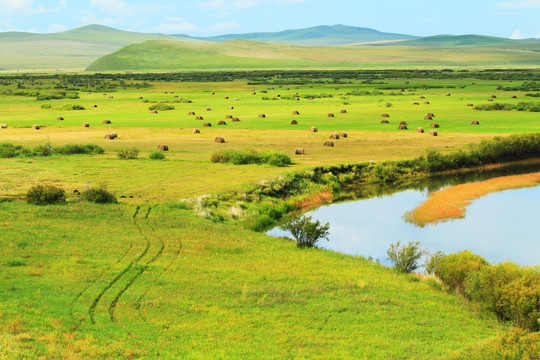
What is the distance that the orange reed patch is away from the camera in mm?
33281

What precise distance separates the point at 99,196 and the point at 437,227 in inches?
636

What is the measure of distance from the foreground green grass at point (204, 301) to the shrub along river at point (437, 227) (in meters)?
5.83

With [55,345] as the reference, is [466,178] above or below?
below

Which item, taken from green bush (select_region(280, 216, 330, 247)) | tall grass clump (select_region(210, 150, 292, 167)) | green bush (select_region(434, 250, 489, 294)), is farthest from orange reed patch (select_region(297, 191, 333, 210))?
green bush (select_region(434, 250, 489, 294))

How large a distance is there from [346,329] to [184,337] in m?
3.79

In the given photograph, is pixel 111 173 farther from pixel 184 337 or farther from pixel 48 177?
pixel 184 337

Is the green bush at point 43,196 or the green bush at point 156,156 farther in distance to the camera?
the green bush at point 156,156

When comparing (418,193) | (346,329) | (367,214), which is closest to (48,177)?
(367,214)

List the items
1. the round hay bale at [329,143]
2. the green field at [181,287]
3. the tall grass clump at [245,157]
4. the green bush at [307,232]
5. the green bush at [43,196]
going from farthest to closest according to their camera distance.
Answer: the round hay bale at [329,143] < the tall grass clump at [245,157] < the green bush at [43,196] < the green bush at [307,232] < the green field at [181,287]

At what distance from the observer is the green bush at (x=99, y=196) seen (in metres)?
27.2

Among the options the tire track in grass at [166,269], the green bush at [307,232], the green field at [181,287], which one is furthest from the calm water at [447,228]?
the tire track in grass at [166,269]

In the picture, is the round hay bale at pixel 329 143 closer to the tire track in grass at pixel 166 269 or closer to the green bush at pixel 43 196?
the green bush at pixel 43 196

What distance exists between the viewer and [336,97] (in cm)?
9762

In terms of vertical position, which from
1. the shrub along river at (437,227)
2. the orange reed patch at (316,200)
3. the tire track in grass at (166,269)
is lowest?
the shrub along river at (437,227)
